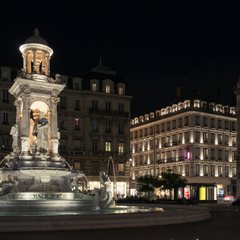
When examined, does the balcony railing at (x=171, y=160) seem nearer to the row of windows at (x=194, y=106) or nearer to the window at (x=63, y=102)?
the row of windows at (x=194, y=106)

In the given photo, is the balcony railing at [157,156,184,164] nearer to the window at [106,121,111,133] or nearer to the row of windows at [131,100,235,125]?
the row of windows at [131,100,235,125]

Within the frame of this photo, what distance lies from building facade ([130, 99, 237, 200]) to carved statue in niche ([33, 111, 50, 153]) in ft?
155

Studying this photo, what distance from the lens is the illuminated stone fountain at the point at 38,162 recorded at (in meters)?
22.4

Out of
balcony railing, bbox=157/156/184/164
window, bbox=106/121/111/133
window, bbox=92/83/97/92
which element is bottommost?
balcony railing, bbox=157/156/184/164

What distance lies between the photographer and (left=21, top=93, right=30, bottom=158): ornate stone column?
26484 millimetres

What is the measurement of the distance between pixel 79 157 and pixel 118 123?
31.6 feet

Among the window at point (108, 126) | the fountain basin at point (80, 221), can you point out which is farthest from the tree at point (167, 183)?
the fountain basin at point (80, 221)

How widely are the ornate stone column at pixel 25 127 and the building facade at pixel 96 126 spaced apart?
3662 centimetres

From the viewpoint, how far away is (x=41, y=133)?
2722 centimetres

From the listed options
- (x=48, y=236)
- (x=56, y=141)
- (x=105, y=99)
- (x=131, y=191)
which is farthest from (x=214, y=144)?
(x=48, y=236)

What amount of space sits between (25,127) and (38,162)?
2.61m

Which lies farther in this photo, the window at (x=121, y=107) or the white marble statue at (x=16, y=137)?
the window at (x=121, y=107)

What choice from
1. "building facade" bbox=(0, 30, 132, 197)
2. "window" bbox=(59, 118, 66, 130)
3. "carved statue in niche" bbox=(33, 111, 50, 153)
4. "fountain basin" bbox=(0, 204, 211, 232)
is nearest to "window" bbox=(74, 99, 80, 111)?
"building facade" bbox=(0, 30, 132, 197)

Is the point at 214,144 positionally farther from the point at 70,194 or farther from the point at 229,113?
the point at 70,194
